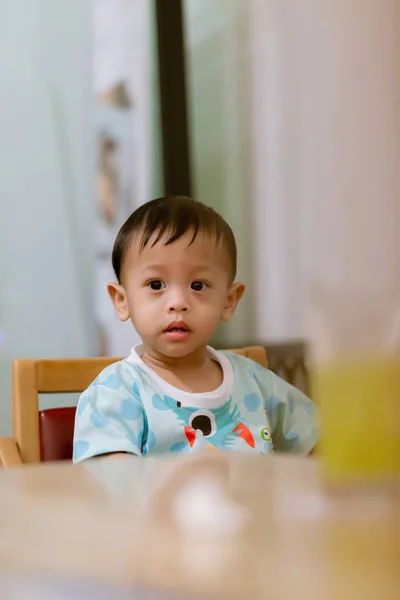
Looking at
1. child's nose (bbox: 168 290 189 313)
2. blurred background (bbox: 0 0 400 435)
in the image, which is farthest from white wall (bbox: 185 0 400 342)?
child's nose (bbox: 168 290 189 313)

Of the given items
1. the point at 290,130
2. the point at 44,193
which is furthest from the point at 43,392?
the point at 290,130

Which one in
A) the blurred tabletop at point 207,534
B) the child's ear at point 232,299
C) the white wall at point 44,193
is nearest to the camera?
the blurred tabletop at point 207,534

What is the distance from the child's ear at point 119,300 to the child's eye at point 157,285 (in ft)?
0.14

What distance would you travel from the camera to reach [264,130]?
0.86 metres

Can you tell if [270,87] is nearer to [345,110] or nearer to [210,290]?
[345,110]

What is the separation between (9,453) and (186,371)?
0.17 m

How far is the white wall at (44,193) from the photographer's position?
744mm

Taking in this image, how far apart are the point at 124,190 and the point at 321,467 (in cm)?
52

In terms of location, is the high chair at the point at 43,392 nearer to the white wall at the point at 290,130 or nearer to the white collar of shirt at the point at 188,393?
the white collar of shirt at the point at 188,393

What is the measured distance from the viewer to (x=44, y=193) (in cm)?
79

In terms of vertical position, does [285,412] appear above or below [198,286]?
below

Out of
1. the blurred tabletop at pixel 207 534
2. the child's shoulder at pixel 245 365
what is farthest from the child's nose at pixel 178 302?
the blurred tabletop at pixel 207 534

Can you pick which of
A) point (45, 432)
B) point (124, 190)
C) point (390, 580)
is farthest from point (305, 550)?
point (124, 190)

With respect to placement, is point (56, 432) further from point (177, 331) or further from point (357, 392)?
point (357, 392)
